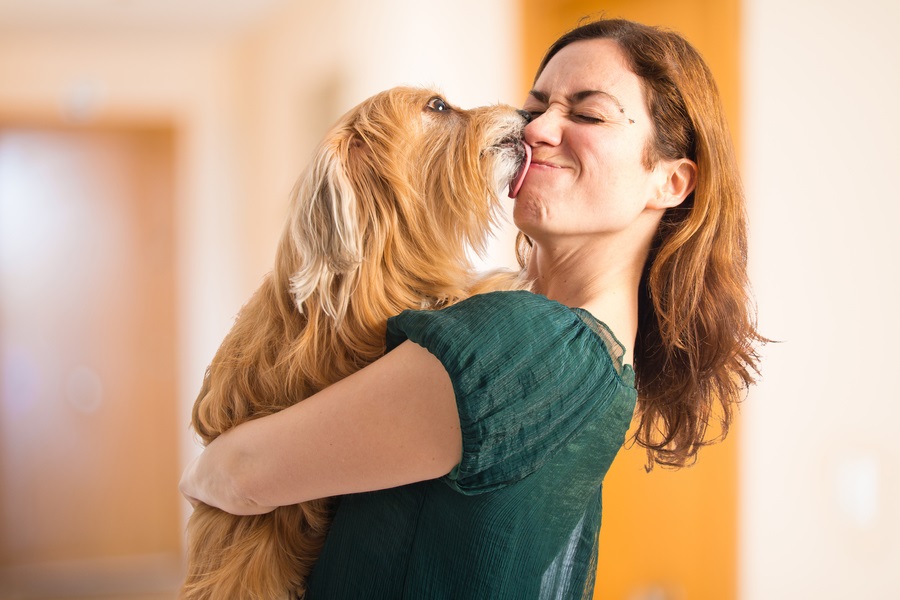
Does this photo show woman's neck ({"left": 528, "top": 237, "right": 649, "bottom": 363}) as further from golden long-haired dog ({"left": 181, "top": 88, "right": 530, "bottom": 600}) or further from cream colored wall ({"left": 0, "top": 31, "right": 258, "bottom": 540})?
cream colored wall ({"left": 0, "top": 31, "right": 258, "bottom": 540})

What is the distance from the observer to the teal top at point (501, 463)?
965 mm

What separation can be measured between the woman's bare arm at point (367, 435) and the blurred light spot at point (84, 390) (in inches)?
197

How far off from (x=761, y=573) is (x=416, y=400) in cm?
198

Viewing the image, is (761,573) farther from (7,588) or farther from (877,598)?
(7,588)

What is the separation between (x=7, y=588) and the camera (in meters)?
5.34

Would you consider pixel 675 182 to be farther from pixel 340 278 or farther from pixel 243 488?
pixel 243 488

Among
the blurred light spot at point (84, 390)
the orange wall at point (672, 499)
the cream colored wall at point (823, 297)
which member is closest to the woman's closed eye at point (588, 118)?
the orange wall at point (672, 499)

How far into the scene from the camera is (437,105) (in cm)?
157

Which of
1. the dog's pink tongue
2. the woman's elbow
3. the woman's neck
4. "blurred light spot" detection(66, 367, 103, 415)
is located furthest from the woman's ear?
"blurred light spot" detection(66, 367, 103, 415)

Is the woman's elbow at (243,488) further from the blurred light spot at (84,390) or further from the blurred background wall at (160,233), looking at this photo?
the blurred light spot at (84,390)

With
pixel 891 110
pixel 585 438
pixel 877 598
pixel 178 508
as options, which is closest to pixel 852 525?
pixel 877 598

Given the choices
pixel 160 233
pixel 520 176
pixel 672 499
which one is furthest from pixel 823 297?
pixel 160 233

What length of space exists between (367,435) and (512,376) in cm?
21

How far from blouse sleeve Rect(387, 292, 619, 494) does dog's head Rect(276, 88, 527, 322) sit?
30 centimetres
